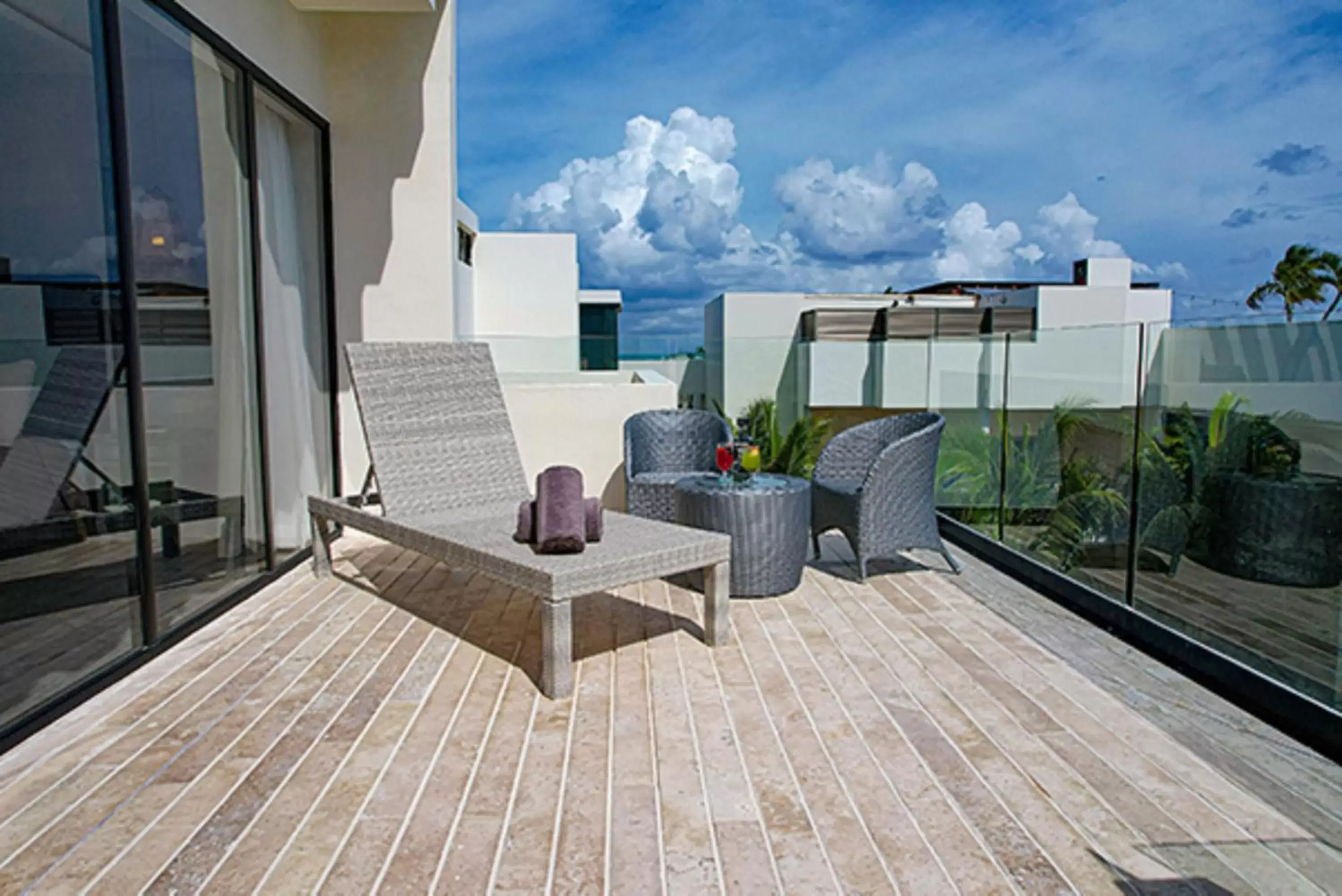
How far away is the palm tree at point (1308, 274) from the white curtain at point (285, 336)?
117ft

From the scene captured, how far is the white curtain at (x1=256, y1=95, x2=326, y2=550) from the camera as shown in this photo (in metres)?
4.45

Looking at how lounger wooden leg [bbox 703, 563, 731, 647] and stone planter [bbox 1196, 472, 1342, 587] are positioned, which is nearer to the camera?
stone planter [bbox 1196, 472, 1342, 587]

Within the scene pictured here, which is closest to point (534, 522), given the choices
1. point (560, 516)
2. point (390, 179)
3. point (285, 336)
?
point (560, 516)

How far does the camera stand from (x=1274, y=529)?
118 inches

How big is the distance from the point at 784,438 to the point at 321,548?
17.2 ft

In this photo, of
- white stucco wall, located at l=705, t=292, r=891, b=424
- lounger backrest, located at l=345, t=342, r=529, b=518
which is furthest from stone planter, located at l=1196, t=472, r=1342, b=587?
white stucco wall, located at l=705, t=292, r=891, b=424

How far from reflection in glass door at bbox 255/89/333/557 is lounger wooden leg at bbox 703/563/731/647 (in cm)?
255

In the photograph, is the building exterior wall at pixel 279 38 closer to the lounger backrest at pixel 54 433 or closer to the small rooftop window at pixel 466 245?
the lounger backrest at pixel 54 433

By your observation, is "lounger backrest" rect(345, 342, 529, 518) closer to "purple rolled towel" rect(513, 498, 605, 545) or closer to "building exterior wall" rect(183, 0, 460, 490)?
"purple rolled towel" rect(513, 498, 605, 545)

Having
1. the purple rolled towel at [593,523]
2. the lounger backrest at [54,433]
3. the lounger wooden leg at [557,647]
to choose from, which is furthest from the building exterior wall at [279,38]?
the lounger wooden leg at [557,647]

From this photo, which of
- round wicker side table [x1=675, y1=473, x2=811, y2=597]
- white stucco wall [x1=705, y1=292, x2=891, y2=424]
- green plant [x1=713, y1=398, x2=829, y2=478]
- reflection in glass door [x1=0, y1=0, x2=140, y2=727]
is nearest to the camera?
reflection in glass door [x1=0, y1=0, x2=140, y2=727]

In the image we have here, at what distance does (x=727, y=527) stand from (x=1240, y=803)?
235cm

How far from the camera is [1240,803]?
2.23 meters

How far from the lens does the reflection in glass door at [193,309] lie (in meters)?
3.22
